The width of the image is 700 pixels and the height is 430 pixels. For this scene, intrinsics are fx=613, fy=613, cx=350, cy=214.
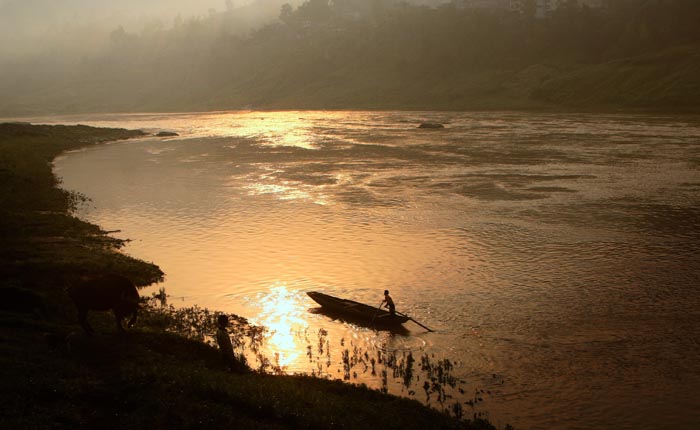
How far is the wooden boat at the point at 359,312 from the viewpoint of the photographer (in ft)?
72.7

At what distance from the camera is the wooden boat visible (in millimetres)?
22156

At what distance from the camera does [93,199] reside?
49.3 meters

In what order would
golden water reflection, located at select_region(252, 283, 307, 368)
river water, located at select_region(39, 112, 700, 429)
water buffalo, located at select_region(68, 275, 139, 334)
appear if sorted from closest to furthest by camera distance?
water buffalo, located at select_region(68, 275, 139, 334) < river water, located at select_region(39, 112, 700, 429) < golden water reflection, located at select_region(252, 283, 307, 368)

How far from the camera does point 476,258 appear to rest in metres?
31.5

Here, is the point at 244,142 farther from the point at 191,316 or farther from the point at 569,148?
the point at 191,316

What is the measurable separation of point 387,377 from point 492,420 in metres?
3.53

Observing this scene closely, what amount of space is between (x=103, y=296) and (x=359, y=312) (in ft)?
31.4

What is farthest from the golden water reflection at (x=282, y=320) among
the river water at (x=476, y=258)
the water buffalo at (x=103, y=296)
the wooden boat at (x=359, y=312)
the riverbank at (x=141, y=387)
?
the water buffalo at (x=103, y=296)

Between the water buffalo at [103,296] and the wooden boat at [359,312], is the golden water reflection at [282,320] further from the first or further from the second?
the water buffalo at [103,296]

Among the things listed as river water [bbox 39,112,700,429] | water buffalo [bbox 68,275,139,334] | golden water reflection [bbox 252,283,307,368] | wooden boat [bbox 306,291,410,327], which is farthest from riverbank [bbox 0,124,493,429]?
wooden boat [bbox 306,291,410,327]

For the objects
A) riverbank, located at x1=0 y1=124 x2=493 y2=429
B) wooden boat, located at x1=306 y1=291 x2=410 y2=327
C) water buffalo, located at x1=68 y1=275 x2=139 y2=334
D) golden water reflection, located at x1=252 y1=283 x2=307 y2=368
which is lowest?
golden water reflection, located at x1=252 y1=283 x2=307 y2=368

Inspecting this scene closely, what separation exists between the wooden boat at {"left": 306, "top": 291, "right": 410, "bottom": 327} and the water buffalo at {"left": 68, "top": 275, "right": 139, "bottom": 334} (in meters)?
8.43

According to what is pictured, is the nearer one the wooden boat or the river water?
the river water

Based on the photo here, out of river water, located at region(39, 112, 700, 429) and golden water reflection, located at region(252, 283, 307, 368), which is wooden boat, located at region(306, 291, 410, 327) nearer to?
river water, located at region(39, 112, 700, 429)
